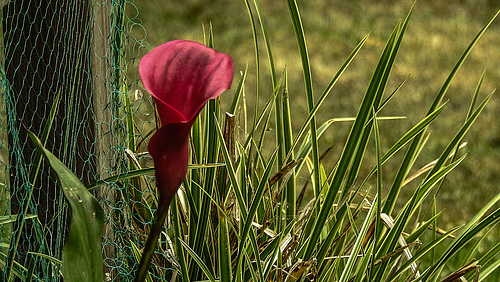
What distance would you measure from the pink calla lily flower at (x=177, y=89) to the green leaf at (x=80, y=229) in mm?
72

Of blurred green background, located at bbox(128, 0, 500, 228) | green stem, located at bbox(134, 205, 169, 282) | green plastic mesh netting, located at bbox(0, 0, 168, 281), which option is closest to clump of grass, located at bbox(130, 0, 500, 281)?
green plastic mesh netting, located at bbox(0, 0, 168, 281)

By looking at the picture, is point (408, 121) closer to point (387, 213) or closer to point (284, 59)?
point (284, 59)

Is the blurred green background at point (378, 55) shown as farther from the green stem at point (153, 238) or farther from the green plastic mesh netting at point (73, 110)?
the green stem at point (153, 238)

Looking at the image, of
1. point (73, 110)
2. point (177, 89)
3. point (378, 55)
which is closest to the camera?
point (177, 89)

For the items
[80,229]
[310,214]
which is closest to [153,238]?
[80,229]

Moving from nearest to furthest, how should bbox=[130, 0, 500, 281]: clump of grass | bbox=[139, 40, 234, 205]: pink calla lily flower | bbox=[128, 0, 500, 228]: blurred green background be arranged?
bbox=[139, 40, 234, 205]: pink calla lily flower < bbox=[130, 0, 500, 281]: clump of grass < bbox=[128, 0, 500, 228]: blurred green background

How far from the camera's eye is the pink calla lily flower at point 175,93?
59 cm

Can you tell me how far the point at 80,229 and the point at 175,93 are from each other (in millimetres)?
153

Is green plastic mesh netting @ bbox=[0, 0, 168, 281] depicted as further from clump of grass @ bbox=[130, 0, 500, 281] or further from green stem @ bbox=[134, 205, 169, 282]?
green stem @ bbox=[134, 205, 169, 282]

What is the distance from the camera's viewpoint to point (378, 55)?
297 centimetres

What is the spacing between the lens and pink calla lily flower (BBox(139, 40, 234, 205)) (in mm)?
585

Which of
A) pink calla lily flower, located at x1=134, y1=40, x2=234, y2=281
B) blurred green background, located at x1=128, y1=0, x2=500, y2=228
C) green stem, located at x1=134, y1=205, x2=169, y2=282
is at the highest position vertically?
pink calla lily flower, located at x1=134, y1=40, x2=234, y2=281

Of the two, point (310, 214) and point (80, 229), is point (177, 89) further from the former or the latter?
point (310, 214)

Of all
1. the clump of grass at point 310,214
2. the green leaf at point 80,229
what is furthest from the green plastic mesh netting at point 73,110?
the green leaf at point 80,229
